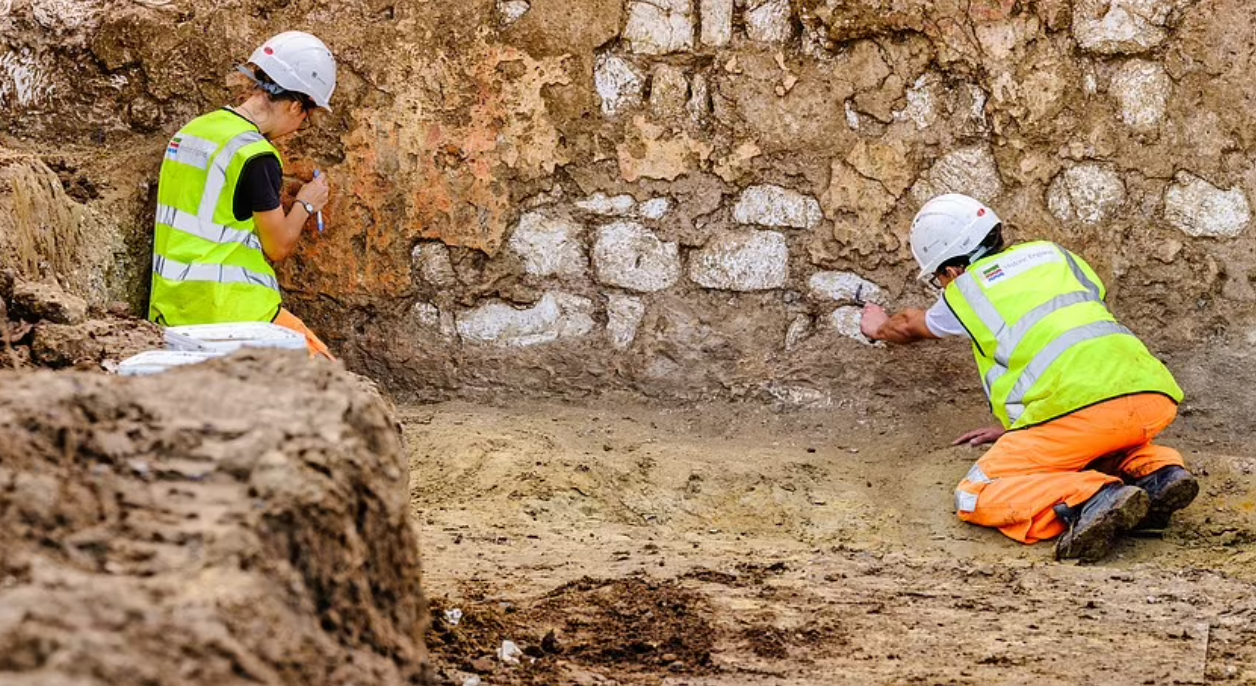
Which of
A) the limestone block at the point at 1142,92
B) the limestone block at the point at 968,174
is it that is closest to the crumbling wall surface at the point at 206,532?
the limestone block at the point at 968,174

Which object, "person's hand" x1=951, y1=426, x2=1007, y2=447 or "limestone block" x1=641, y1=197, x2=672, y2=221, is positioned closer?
"person's hand" x1=951, y1=426, x2=1007, y2=447

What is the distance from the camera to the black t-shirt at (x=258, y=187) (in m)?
4.86

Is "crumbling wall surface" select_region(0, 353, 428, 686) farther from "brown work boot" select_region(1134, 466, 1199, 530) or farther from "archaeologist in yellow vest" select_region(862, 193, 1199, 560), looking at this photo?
"brown work boot" select_region(1134, 466, 1199, 530)

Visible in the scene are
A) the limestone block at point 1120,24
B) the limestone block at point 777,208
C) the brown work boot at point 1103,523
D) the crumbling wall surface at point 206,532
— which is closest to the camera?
the crumbling wall surface at point 206,532

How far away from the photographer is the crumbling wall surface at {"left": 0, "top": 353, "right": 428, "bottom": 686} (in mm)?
1729

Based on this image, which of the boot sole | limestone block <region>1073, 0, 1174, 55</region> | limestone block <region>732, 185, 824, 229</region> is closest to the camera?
the boot sole

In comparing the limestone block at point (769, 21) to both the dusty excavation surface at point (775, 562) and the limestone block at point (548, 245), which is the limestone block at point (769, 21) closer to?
the limestone block at point (548, 245)

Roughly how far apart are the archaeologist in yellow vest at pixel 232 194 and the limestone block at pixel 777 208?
1453 millimetres

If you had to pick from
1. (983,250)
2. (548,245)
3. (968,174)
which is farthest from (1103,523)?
(548,245)

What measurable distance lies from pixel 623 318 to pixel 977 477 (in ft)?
4.51

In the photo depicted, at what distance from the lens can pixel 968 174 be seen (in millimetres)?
5117

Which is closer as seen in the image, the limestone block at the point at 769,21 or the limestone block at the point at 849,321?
the limestone block at the point at 769,21

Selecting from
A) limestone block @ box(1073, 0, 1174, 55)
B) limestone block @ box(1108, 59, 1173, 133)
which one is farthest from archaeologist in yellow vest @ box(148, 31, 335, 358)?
limestone block @ box(1108, 59, 1173, 133)

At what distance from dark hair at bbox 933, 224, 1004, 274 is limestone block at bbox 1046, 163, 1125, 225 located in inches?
12.2
